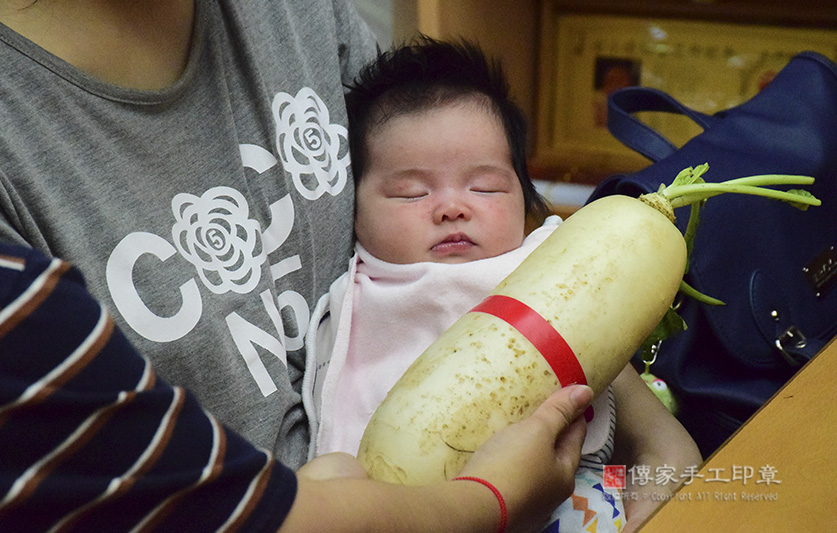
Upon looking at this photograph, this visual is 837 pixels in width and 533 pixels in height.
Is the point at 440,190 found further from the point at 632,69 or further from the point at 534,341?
the point at 632,69

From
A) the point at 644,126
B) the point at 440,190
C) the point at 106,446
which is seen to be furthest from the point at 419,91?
the point at 106,446

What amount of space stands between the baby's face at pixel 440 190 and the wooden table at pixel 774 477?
43cm

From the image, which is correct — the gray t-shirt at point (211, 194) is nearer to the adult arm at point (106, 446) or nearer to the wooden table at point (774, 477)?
the adult arm at point (106, 446)

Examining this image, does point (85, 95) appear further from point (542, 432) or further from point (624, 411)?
point (624, 411)

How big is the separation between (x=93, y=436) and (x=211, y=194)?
414mm

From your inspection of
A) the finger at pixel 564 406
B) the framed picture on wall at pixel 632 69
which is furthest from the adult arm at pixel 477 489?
the framed picture on wall at pixel 632 69

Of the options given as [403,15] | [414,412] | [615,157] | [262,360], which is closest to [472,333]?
[414,412]

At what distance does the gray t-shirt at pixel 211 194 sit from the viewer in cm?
69

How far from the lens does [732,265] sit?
1.08m

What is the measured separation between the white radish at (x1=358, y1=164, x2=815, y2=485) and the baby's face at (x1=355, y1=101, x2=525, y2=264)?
7.6 inches

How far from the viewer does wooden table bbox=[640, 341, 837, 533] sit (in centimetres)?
63

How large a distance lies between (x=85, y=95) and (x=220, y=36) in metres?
0.22

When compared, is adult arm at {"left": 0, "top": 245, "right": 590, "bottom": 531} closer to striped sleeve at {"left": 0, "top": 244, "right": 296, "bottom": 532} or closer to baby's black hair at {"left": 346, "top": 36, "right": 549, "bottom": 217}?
striped sleeve at {"left": 0, "top": 244, "right": 296, "bottom": 532}

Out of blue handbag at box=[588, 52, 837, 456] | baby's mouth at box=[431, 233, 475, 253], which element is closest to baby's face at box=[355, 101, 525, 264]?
baby's mouth at box=[431, 233, 475, 253]
